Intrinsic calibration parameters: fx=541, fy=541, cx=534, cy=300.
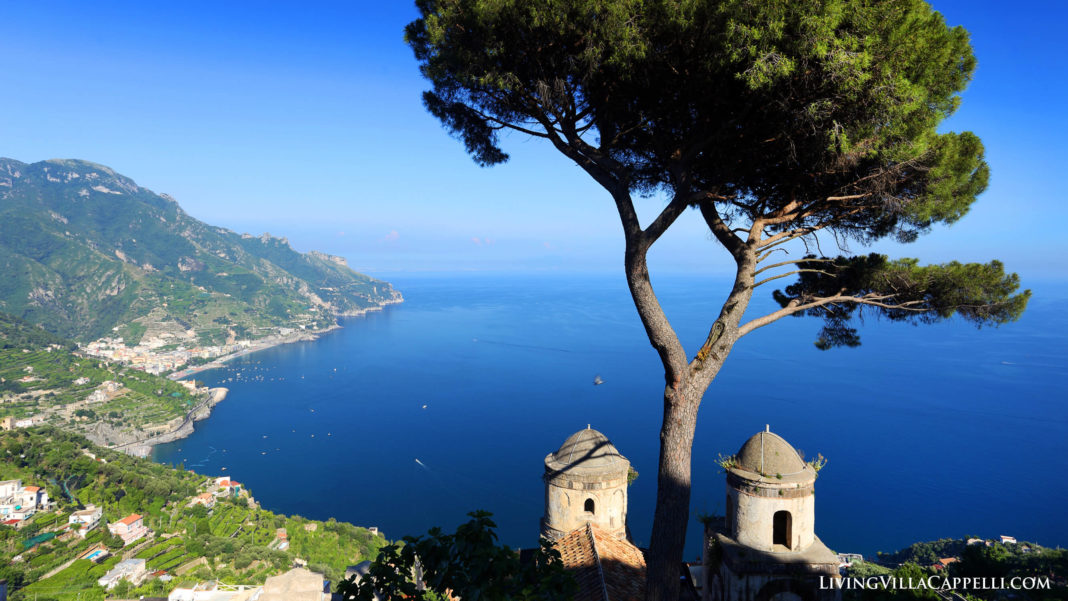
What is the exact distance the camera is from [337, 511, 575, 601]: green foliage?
3.37 meters

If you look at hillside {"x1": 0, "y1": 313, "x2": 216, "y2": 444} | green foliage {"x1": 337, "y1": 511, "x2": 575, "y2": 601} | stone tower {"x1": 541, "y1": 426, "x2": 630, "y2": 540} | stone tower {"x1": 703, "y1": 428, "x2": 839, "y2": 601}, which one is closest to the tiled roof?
stone tower {"x1": 541, "y1": 426, "x2": 630, "y2": 540}

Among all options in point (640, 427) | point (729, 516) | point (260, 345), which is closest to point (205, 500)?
point (640, 427)

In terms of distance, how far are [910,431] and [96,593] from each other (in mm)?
62159

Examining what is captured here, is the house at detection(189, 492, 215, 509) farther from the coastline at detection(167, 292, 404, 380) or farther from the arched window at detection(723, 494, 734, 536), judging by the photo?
the coastline at detection(167, 292, 404, 380)

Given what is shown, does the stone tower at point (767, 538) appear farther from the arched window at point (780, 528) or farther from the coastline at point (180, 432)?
the coastline at point (180, 432)

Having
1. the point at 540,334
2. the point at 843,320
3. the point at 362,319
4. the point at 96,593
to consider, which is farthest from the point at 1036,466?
the point at 362,319

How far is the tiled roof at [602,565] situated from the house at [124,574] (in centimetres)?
2835

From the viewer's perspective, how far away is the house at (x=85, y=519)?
3372cm

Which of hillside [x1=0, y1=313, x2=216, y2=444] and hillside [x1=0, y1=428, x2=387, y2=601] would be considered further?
hillside [x1=0, y1=313, x2=216, y2=444]

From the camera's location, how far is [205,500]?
39.4 metres

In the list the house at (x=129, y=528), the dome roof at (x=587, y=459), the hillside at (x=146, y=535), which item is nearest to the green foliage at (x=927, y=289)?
the dome roof at (x=587, y=459)

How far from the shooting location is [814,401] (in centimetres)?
6047

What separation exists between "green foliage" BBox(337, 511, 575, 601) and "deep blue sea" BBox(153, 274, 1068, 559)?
2626 cm

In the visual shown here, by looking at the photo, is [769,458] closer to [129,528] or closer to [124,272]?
[129,528]
